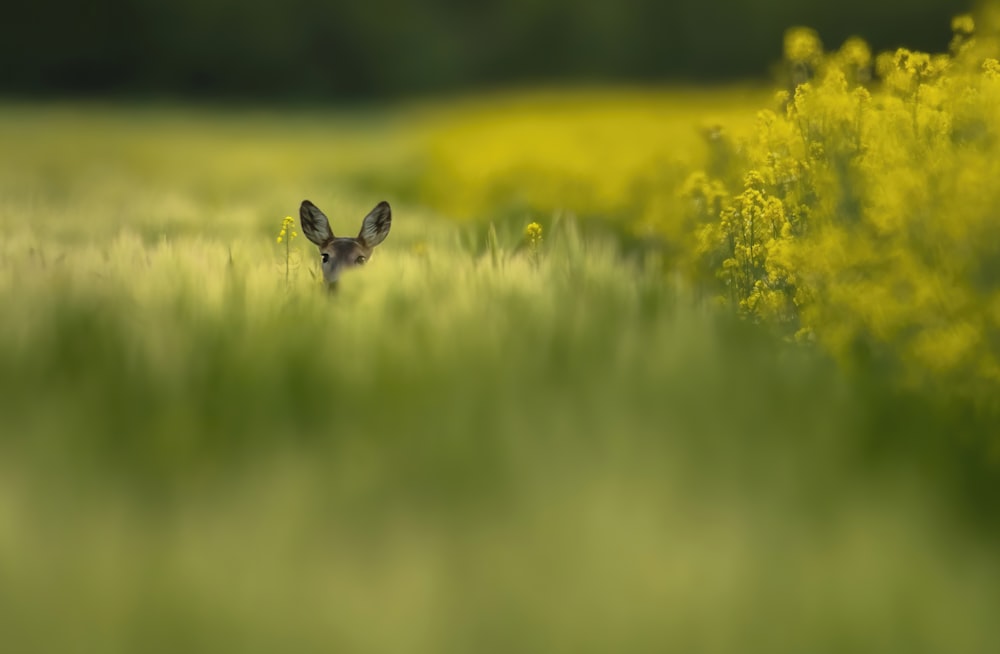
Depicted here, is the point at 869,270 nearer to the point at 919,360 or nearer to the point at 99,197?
the point at 919,360

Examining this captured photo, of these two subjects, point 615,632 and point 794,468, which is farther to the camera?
point 794,468

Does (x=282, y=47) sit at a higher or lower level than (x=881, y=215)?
higher

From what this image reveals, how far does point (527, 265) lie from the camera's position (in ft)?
10.2

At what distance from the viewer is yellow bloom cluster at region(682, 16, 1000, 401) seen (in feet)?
8.73

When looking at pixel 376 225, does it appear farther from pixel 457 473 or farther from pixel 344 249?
pixel 457 473

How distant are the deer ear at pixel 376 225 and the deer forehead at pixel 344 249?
0.18 feet

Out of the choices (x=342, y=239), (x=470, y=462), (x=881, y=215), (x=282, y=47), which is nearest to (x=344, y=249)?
(x=342, y=239)

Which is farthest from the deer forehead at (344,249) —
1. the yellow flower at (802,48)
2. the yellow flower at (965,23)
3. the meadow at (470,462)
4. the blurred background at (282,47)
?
the blurred background at (282,47)

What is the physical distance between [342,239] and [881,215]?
1.92 metres

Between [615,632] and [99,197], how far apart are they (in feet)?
23.0

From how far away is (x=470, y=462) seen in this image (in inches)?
79.7

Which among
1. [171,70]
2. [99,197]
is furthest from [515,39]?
[99,197]

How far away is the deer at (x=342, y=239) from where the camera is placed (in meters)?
3.82

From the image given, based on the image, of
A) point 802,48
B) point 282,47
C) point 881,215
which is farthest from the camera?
point 282,47
